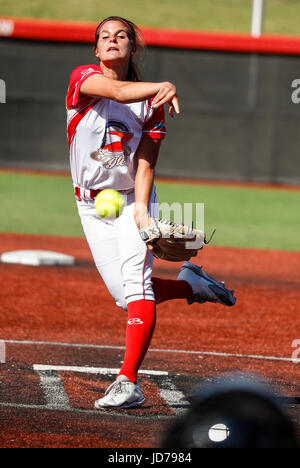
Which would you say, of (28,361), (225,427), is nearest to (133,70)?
(28,361)

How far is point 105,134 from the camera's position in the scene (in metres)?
4.46

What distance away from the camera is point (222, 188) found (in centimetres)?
1823

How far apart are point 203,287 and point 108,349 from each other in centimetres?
126

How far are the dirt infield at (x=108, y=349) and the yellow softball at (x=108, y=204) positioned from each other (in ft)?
3.45

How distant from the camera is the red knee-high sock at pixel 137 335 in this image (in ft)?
14.3

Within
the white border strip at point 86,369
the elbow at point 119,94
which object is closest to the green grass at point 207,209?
the white border strip at point 86,369

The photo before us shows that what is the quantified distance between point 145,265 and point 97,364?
123 cm

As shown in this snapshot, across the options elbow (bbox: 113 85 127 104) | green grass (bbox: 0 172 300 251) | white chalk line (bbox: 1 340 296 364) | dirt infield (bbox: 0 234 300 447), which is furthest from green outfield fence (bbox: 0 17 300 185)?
elbow (bbox: 113 85 127 104)

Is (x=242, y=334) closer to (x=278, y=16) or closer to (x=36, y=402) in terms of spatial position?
(x=36, y=402)

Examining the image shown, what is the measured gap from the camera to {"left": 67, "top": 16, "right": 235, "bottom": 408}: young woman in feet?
14.4

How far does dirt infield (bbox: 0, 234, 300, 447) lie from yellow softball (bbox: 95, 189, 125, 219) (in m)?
1.05

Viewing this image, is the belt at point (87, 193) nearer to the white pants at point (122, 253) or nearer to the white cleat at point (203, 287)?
the white pants at point (122, 253)

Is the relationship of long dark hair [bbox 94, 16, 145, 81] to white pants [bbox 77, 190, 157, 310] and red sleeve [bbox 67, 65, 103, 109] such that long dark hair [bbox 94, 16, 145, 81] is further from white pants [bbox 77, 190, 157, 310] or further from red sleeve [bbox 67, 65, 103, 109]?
white pants [bbox 77, 190, 157, 310]

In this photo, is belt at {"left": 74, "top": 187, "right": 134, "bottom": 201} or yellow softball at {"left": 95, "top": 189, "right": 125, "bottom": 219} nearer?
yellow softball at {"left": 95, "top": 189, "right": 125, "bottom": 219}
